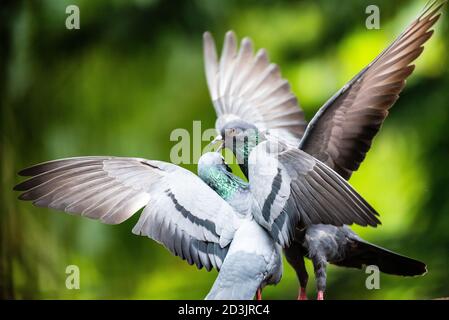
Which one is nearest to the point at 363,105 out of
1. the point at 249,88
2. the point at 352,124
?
the point at 352,124

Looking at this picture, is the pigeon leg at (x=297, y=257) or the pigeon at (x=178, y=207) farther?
the pigeon leg at (x=297, y=257)

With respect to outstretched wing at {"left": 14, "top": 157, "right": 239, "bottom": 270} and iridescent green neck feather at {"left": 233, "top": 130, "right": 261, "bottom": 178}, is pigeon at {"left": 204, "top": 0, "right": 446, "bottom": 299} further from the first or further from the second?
outstretched wing at {"left": 14, "top": 157, "right": 239, "bottom": 270}

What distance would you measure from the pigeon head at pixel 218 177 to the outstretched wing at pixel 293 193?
21 centimetres

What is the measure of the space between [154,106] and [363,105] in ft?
7.27

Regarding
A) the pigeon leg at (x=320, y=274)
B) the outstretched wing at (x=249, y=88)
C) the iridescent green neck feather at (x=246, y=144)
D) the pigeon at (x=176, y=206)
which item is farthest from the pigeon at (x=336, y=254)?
the outstretched wing at (x=249, y=88)

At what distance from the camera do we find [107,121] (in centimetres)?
509

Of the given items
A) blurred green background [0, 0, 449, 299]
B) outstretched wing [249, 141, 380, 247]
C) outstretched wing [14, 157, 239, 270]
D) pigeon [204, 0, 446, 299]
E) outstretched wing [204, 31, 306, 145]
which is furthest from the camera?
blurred green background [0, 0, 449, 299]

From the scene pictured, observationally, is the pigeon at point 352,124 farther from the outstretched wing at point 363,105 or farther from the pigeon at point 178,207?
the pigeon at point 178,207

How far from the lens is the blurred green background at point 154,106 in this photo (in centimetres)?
467

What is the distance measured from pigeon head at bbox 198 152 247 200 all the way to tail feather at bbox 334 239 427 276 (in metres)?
0.68

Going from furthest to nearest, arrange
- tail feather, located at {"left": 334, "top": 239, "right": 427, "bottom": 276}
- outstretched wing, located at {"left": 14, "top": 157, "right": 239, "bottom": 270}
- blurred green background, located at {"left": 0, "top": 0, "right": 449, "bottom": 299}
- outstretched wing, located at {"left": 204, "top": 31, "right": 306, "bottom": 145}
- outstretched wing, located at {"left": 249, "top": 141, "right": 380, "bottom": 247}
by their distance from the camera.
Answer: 1. blurred green background, located at {"left": 0, "top": 0, "right": 449, "bottom": 299}
2. outstretched wing, located at {"left": 204, "top": 31, "right": 306, "bottom": 145}
3. tail feather, located at {"left": 334, "top": 239, "right": 427, "bottom": 276}
4. outstretched wing, located at {"left": 14, "top": 157, "right": 239, "bottom": 270}
5. outstretched wing, located at {"left": 249, "top": 141, "right": 380, "bottom": 247}

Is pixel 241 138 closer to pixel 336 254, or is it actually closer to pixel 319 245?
pixel 319 245

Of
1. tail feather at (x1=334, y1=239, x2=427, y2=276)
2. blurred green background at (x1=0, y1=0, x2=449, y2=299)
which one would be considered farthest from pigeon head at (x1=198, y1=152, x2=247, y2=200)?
blurred green background at (x1=0, y1=0, x2=449, y2=299)

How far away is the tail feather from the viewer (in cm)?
329
